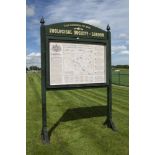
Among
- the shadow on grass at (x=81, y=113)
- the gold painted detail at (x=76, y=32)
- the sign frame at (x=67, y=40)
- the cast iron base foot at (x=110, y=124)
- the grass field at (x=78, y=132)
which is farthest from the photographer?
the shadow on grass at (x=81, y=113)

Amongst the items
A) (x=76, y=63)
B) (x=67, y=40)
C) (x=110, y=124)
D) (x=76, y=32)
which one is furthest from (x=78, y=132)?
(x=76, y=32)

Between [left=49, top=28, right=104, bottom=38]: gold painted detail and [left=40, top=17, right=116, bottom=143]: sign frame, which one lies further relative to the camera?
[left=49, top=28, right=104, bottom=38]: gold painted detail

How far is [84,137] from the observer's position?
5.19 meters

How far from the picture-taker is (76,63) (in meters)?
5.56

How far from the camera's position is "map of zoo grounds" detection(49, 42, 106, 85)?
17.3 feet

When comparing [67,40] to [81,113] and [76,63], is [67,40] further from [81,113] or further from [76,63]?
[81,113]

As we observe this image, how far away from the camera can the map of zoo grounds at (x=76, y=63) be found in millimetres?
5270

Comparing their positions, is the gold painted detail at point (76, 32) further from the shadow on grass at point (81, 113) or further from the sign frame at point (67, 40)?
the shadow on grass at point (81, 113)

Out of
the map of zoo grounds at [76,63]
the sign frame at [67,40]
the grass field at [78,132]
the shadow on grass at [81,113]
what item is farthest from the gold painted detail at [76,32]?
the shadow on grass at [81,113]

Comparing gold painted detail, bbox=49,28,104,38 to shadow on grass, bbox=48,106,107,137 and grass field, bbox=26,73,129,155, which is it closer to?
grass field, bbox=26,73,129,155

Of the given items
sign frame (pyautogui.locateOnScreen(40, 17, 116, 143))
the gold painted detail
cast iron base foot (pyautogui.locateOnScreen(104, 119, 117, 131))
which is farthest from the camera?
cast iron base foot (pyautogui.locateOnScreen(104, 119, 117, 131))

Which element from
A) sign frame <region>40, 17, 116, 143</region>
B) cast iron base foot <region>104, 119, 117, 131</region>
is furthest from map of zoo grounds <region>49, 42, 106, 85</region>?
cast iron base foot <region>104, 119, 117, 131</region>
